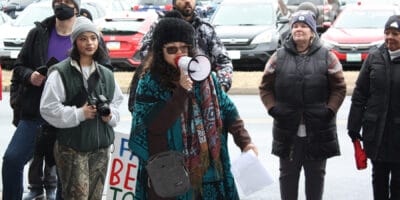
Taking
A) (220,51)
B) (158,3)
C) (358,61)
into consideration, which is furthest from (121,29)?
(220,51)

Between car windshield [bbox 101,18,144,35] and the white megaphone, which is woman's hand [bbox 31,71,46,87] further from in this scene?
car windshield [bbox 101,18,144,35]

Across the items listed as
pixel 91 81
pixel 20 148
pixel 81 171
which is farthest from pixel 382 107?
pixel 20 148

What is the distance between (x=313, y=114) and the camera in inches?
271

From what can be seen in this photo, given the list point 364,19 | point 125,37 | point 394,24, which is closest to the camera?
point 394,24

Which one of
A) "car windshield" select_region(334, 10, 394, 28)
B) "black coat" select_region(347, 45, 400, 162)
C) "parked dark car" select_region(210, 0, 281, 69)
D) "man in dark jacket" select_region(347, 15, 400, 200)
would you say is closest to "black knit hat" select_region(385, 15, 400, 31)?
"man in dark jacket" select_region(347, 15, 400, 200)

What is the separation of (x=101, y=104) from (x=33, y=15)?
15944 millimetres

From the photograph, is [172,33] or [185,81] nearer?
[185,81]

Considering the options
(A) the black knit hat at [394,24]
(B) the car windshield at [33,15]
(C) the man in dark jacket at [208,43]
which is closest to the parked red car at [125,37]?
(B) the car windshield at [33,15]

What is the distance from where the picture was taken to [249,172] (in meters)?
4.81

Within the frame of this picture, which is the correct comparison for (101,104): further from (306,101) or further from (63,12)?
(306,101)

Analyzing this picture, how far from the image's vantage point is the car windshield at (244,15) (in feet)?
68.6

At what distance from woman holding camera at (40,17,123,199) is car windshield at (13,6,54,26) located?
50.3 feet

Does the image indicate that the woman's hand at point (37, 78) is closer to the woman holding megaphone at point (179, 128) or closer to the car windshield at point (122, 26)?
the woman holding megaphone at point (179, 128)

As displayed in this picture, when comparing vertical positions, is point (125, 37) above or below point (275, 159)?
above
